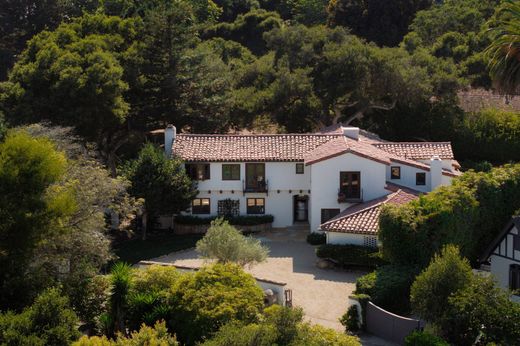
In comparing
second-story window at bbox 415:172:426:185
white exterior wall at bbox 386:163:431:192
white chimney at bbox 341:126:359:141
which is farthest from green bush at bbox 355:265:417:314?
white chimney at bbox 341:126:359:141

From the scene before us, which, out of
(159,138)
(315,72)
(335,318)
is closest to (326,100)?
(315,72)

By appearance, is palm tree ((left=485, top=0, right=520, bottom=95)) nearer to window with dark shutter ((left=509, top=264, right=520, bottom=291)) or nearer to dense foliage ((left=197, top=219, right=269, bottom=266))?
window with dark shutter ((left=509, top=264, right=520, bottom=291))

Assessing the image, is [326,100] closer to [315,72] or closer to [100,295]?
[315,72]

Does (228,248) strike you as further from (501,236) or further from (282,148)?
(282,148)

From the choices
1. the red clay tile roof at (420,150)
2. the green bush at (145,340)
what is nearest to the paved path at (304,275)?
the red clay tile roof at (420,150)

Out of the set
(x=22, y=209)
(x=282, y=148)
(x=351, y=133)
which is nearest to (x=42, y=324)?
(x=22, y=209)

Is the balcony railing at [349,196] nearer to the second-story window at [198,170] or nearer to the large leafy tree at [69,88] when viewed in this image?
the second-story window at [198,170]
